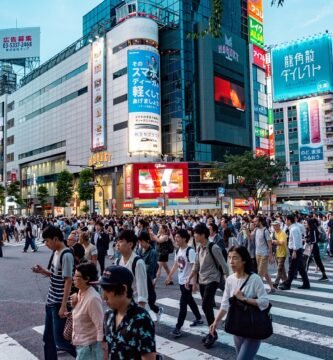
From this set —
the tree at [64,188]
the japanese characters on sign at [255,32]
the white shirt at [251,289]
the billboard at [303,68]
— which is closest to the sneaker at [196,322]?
the white shirt at [251,289]

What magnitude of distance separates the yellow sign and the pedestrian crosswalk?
48858 mm

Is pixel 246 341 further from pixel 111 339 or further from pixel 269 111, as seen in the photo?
pixel 269 111

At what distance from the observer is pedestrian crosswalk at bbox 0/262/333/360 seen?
559 centimetres

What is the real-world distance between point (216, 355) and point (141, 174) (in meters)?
46.7

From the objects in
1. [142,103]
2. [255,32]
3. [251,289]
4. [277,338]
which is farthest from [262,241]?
[255,32]

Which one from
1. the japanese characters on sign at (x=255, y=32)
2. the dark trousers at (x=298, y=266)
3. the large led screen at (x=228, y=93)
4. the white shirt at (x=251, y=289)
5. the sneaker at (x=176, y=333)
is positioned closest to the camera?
the white shirt at (x=251, y=289)

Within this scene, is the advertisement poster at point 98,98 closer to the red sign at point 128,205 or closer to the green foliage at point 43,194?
the red sign at point 128,205

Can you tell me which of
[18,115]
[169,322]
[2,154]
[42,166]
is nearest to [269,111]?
[42,166]

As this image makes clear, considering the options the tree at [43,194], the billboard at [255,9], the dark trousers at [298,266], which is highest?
the billboard at [255,9]

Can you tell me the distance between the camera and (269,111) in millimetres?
73688

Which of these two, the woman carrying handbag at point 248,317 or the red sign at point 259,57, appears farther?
the red sign at point 259,57

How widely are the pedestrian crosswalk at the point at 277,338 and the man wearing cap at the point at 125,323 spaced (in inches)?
128

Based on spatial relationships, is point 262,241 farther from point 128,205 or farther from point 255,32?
point 255,32

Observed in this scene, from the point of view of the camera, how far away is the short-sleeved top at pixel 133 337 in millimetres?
2506
